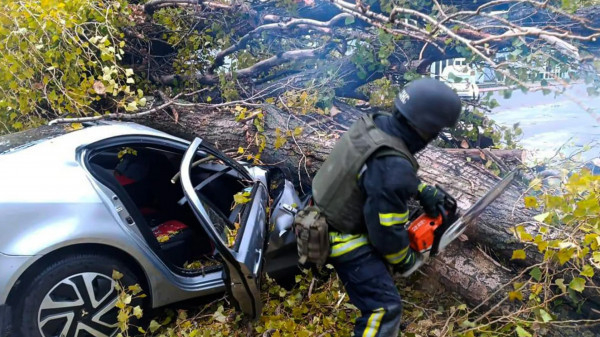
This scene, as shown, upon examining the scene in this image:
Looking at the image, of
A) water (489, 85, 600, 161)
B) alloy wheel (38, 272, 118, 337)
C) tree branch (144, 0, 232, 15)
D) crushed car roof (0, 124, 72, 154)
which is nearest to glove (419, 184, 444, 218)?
water (489, 85, 600, 161)

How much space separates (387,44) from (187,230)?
2.53m

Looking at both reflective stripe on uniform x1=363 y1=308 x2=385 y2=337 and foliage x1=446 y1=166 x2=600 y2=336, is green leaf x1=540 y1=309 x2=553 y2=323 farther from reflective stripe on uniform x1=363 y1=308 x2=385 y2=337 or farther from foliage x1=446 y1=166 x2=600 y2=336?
reflective stripe on uniform x1=363 y1=308 x2=385 y2=337

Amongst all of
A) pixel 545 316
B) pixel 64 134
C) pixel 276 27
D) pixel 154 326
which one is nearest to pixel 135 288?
pixel 154 326

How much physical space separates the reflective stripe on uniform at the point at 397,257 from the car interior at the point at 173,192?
1.20 m

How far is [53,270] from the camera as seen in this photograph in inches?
92.6

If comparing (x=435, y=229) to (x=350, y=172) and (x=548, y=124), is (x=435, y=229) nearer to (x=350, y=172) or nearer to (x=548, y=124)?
(x=350, y=172)

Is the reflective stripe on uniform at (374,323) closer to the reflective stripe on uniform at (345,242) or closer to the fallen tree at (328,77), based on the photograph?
the reflective stripe on uniform at (345,242)

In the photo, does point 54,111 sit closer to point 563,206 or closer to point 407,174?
point 407,174

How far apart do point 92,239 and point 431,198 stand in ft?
6.27

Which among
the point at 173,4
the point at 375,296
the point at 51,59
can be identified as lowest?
the point at 375,296

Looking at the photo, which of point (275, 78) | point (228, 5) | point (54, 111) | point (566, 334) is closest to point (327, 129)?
point (275, 78)

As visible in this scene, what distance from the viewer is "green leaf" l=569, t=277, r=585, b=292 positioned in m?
2.36

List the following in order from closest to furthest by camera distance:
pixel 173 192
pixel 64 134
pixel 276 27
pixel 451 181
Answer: pixel 64 134 < pixel 451 181 < pixel 173 192 < pixel 276 27

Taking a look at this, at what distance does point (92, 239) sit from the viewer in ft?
8.05
